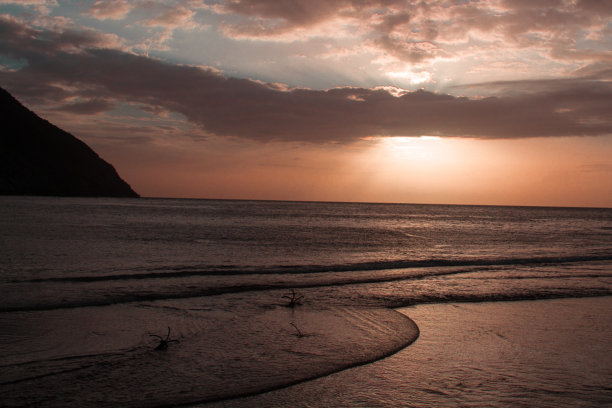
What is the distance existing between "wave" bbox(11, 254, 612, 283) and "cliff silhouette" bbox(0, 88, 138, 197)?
126 meters

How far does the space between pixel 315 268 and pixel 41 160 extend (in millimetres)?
145250

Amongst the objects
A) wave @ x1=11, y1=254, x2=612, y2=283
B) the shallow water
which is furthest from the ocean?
wave @ x1=11, y1=254, x2=612, y2=283

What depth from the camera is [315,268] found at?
57.5 ft

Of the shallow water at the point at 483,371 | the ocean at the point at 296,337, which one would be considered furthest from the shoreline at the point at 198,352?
the shallow water at the point at 483,371

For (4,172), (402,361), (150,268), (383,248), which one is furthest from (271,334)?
(4,172)

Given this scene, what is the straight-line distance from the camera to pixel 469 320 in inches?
361

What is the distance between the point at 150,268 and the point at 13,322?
800cm

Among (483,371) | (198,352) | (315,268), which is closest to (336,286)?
(315,268)

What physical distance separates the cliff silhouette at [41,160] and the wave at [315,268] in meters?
126

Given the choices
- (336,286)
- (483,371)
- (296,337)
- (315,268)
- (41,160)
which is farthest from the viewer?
(41,160)

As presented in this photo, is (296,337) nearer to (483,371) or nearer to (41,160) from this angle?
(483,371)

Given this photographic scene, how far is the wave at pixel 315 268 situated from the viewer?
46.8ft

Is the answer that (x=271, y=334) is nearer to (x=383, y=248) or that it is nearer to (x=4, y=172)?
(x=383, y=248)

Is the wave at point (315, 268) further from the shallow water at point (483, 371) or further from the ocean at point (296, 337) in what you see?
the shallow water at point (483, 371)
